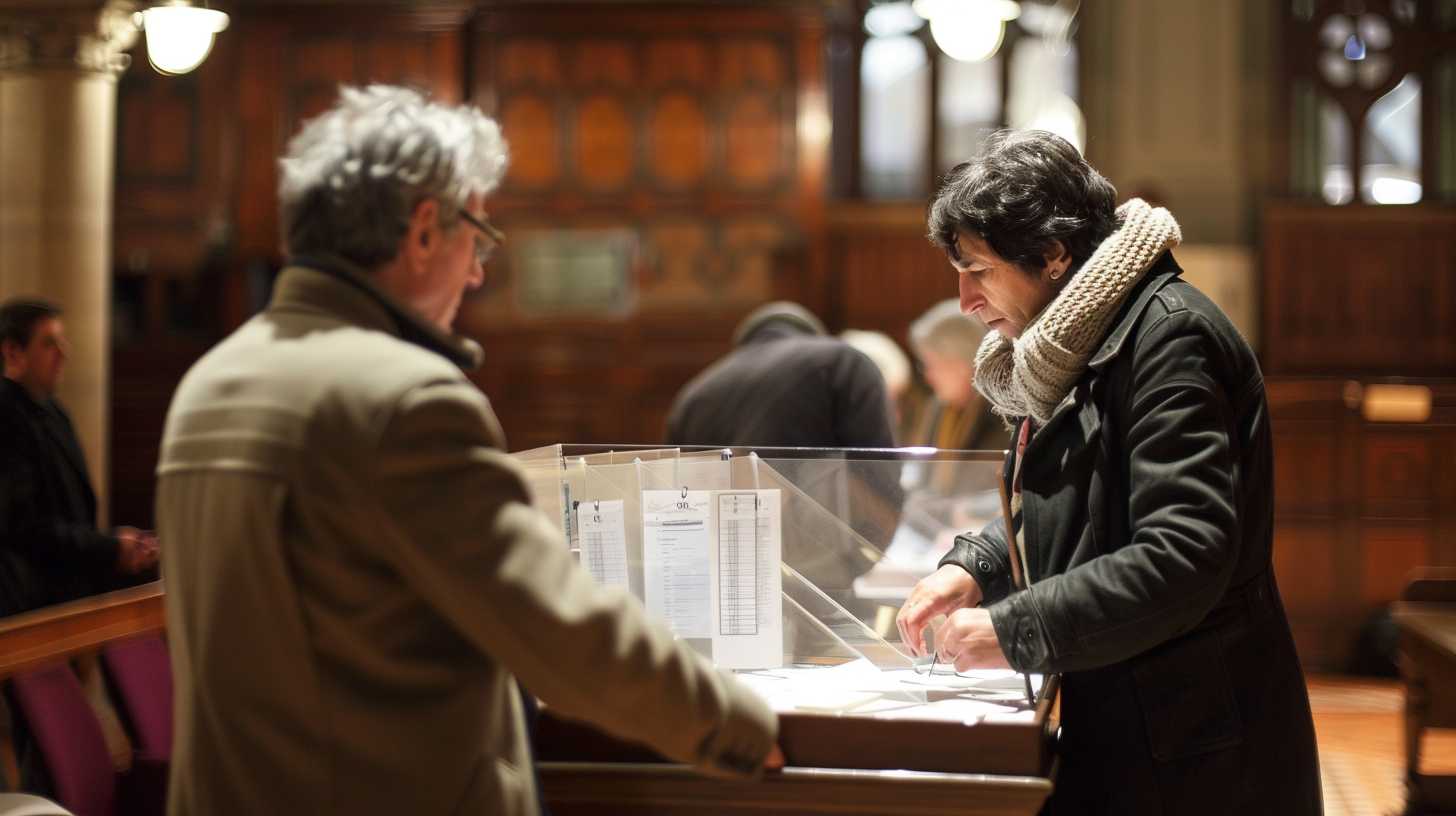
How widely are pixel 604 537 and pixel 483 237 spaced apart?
734 mm

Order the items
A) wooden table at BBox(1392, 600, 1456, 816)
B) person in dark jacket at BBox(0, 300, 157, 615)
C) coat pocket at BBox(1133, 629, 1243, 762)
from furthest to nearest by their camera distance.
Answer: wooden table at BBox(1392, 600, 1456, 816)
person in dark jacket at BBox(0, 300, 157, 615)
coat pocket at BBox(1133, 629, 1243, 762)

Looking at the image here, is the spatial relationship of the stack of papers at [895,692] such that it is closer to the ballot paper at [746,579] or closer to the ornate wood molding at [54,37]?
the ballot paper at [746,579]

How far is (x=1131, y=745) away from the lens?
6.47ft

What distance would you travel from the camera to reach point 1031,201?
2.04m

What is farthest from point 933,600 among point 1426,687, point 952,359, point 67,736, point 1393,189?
point 1393,189

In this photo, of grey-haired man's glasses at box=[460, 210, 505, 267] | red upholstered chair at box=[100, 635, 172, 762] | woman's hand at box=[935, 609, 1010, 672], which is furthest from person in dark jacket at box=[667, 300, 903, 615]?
grey-haired man's glasses at box=[460, 210, 505, 267]

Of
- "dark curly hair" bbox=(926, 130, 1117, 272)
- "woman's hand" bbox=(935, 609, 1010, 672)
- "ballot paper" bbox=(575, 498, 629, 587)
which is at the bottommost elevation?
"woman's hand" bbox=(935, 609, 1010, 672)

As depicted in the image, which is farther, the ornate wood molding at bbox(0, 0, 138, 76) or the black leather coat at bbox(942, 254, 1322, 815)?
the ornate wood molding at bbox(0, 0, 138, 76)

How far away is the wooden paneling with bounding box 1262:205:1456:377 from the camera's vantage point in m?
9.04

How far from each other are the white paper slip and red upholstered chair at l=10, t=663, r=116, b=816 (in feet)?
4.49

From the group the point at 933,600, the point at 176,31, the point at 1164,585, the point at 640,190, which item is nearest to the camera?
the point at 1164,585

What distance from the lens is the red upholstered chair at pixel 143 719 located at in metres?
3.21

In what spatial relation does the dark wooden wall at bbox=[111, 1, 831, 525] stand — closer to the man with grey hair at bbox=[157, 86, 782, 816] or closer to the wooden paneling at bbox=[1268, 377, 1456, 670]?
the wooden paneling at bbox=[1268, 377, 1456, 670]

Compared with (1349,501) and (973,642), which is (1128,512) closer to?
(973,642)
